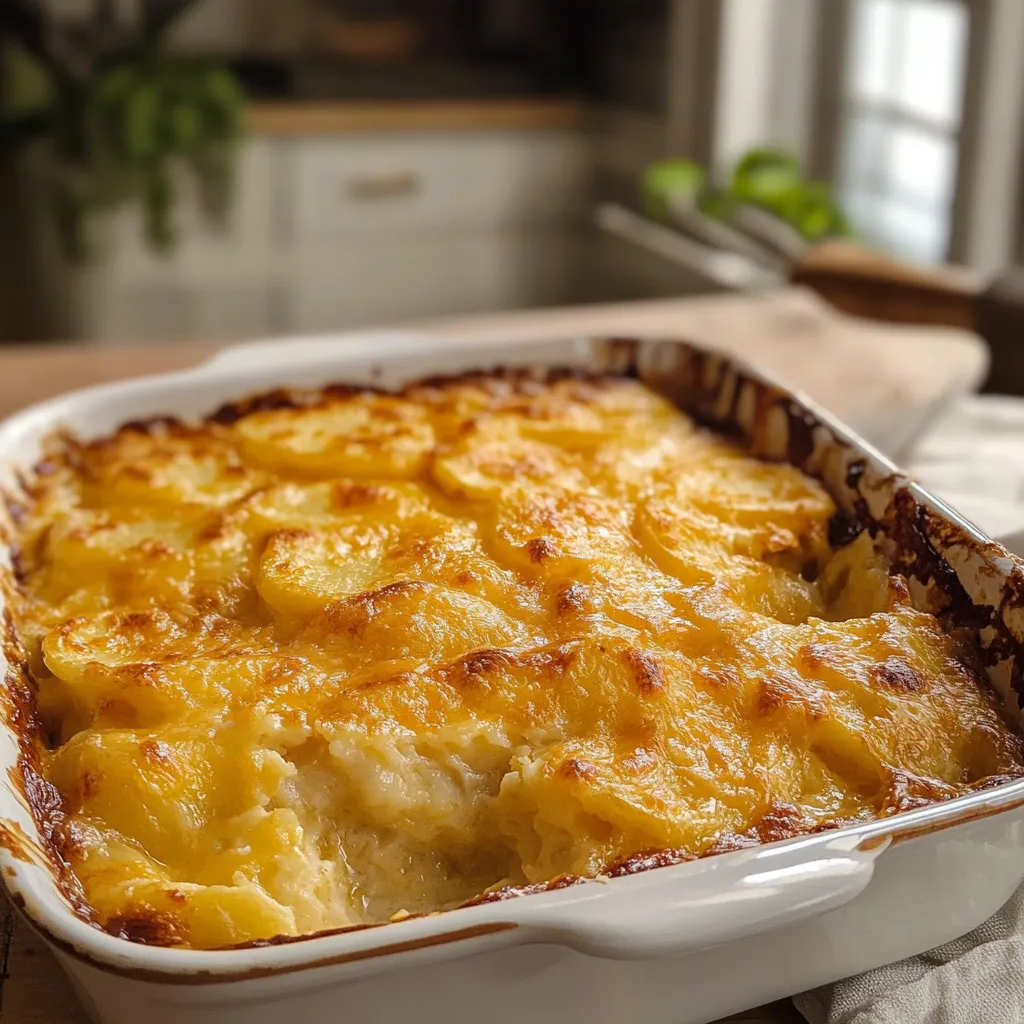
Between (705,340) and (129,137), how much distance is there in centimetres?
242

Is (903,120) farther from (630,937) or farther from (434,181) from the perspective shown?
(630,937)

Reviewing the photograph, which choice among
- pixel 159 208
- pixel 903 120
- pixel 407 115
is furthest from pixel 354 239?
pixel 903 120

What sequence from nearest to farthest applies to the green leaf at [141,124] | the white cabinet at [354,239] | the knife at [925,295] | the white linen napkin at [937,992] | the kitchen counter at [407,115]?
the white linen napkin at [937,992] < the knife at [925,295] < the green leaf at [141,124] < the kitchen counter at [407,115] < the white cabinet at [354,239]

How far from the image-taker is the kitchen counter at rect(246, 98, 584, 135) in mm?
4250

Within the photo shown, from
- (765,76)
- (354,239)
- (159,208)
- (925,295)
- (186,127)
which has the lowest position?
(354,239)

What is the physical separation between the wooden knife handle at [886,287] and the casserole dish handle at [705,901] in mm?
1381

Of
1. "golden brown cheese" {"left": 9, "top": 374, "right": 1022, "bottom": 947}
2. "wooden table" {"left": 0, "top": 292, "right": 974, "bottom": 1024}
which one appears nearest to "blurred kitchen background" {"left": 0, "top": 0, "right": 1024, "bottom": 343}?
"wooden table" {"left": 0, "top": 292, "right": 974, "bottom": 1024}

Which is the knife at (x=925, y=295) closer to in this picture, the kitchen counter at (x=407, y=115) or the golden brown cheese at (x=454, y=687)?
the golden brown cheese at (x=454, y=687)

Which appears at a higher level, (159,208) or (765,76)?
(765,76)

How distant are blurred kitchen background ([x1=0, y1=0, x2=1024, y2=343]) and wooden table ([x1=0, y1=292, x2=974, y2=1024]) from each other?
91 centimetres

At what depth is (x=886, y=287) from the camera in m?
2.07

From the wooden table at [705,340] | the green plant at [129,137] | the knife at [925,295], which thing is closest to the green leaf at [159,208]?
the green plant at [129,137]

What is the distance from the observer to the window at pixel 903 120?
3.24 m

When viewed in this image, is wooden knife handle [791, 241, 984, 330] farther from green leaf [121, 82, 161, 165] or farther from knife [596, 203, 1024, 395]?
green leaf [121, 82, 161, 165]
